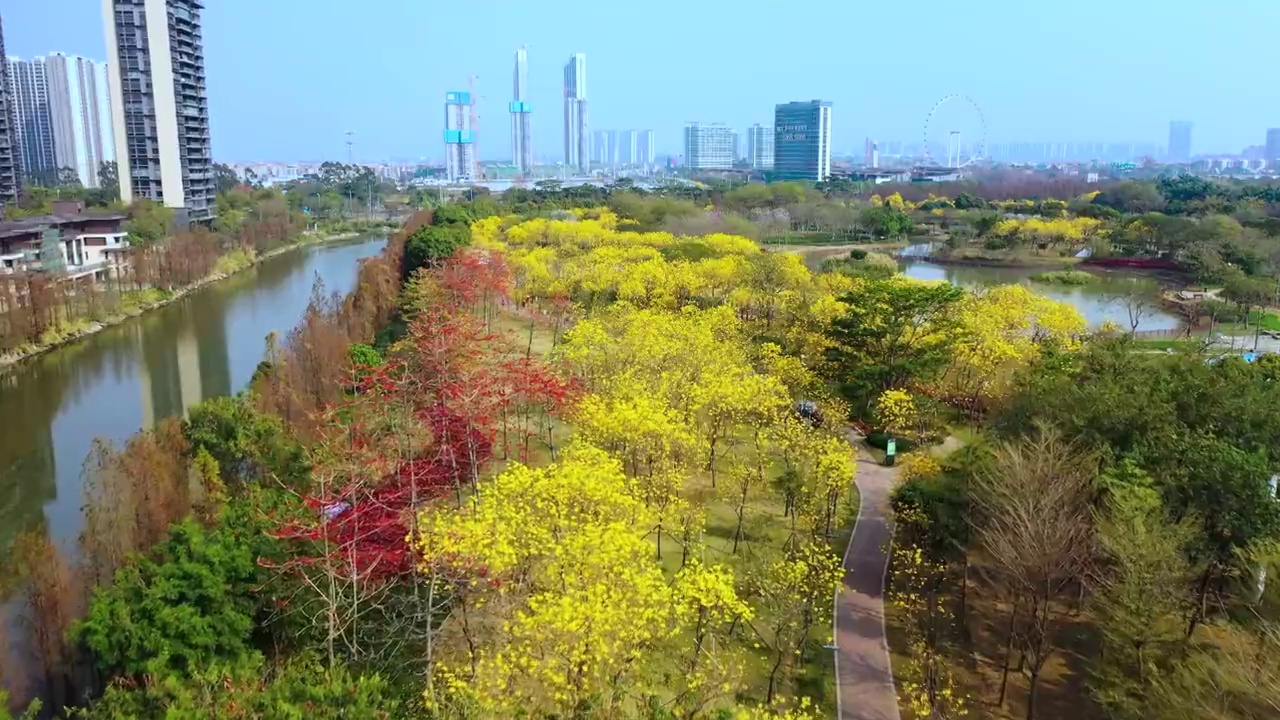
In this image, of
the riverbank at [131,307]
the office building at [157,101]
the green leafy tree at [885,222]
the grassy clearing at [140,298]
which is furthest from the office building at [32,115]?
the green leafy tree at [885,222]

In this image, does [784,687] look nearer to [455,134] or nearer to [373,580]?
[373,580]

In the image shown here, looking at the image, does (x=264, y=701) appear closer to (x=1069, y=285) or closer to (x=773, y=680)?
(x=773, y=680)

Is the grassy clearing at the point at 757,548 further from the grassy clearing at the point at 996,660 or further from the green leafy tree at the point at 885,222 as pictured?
the green leafy tree at the point at 885,222

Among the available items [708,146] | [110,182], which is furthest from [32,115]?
[708,146]

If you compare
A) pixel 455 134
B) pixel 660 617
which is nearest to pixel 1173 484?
pixel 660 617

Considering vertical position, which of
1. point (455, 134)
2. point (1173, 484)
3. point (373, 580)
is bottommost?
point (373, 580)

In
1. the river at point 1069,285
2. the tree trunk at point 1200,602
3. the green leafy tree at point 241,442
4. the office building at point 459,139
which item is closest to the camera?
the tree trunk at point 1200,602

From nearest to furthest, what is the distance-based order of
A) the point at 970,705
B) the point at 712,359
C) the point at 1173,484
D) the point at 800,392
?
the point at 970,705, the point at 1173,484, the point at 712,359, the point at 800,392
